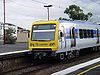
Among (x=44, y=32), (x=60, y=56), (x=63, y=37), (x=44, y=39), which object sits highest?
(x=44, y=32)

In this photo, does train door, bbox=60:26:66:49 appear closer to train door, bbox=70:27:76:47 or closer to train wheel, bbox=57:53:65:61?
train wheel, bbox=57:53:65:61

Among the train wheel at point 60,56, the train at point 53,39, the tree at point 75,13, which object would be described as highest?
the tree at point 75,13

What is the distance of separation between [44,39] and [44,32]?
0.50 metres

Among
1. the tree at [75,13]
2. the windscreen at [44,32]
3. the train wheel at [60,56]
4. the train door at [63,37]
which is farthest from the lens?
the tree at [75,13]

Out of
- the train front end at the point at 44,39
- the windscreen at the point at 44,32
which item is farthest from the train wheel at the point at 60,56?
the windscreen at the point at 44,32

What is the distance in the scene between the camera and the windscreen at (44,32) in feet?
70.3

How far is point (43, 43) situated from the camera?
2138cm

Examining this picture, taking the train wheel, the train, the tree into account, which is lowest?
the train wheel

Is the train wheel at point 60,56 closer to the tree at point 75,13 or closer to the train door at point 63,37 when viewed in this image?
the train door at point 63,37

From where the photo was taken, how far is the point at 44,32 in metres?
21.6

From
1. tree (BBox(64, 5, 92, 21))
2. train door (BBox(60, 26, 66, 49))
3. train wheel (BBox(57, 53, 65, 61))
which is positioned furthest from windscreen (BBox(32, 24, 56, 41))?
tree (BBox(64, 5, 92, 21))

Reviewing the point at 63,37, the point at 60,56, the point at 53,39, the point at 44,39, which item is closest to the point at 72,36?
the point at 63,37

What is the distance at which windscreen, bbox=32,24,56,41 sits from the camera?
70.3ft

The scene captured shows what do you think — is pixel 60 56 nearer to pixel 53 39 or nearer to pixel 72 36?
pixel 53 39
